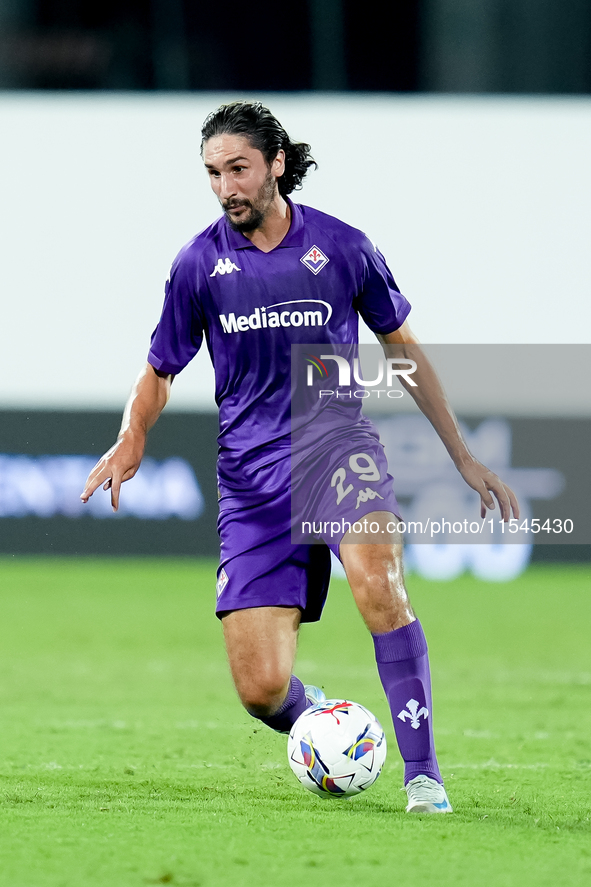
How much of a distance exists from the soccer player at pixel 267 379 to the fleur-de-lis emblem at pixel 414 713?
48cm

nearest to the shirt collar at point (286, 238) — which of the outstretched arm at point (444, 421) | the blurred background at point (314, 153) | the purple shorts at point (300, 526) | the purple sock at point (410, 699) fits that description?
the outstretched arm at point (444, 421)

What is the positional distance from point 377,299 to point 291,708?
1.42 meters

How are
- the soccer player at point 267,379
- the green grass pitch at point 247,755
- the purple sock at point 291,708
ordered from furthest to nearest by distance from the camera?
1. the purple sock at point 291,708
2. the soccer player at point 267,379
3. the green grass pitch at point 247,755

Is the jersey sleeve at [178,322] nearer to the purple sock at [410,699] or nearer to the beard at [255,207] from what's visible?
the beard at [255,207]

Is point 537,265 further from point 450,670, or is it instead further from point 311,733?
point 311,733

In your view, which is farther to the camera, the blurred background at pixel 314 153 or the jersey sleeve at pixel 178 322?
the blurred background at pixel 314 153

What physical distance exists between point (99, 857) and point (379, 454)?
157 cm

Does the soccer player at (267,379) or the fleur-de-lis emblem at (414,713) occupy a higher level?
the soccer player at (267,379)

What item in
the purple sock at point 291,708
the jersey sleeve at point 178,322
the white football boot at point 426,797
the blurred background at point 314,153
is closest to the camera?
the white football boot at point 426,797

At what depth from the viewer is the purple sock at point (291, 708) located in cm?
448

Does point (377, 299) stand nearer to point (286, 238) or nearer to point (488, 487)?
point (286, 238)

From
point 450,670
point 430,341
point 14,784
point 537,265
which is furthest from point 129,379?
point 14,784

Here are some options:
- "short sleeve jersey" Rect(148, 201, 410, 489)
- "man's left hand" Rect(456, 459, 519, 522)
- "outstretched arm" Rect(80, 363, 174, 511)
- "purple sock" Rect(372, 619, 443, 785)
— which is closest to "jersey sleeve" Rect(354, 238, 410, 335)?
"short sleeve jersey" Rect(148, 201, 410, 489)

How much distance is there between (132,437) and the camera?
421 centimetres
